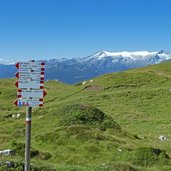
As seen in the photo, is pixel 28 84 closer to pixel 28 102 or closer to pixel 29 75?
pixel 29 75

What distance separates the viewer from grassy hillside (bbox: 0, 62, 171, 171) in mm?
26514

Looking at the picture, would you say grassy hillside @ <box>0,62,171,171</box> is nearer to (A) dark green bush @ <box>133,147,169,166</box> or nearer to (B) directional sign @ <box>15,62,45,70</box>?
(A) dark green bush @ <box>133,147,169,166</box>

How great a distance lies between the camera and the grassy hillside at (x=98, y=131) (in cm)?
2651

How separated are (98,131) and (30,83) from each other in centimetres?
1974

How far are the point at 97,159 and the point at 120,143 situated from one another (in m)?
4.05

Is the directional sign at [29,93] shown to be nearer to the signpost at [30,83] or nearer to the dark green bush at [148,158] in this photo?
the signpost at [30,83]

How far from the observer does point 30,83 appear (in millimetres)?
13805

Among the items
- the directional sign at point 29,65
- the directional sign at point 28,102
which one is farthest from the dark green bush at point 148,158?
the directional sign at point 29,65

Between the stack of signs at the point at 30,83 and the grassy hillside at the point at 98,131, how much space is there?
217 inches

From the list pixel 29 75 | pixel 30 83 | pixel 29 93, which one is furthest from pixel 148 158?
pixel 29 75

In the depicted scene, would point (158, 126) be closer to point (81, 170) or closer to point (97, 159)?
point (97, 159)

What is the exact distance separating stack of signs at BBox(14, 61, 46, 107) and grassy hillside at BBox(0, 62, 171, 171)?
5.52 m

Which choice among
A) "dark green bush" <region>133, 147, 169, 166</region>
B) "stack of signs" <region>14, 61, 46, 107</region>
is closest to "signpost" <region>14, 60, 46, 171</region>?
"stack of signs" <region>14, 61, 46, 107</region>

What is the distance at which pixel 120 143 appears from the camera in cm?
3066
